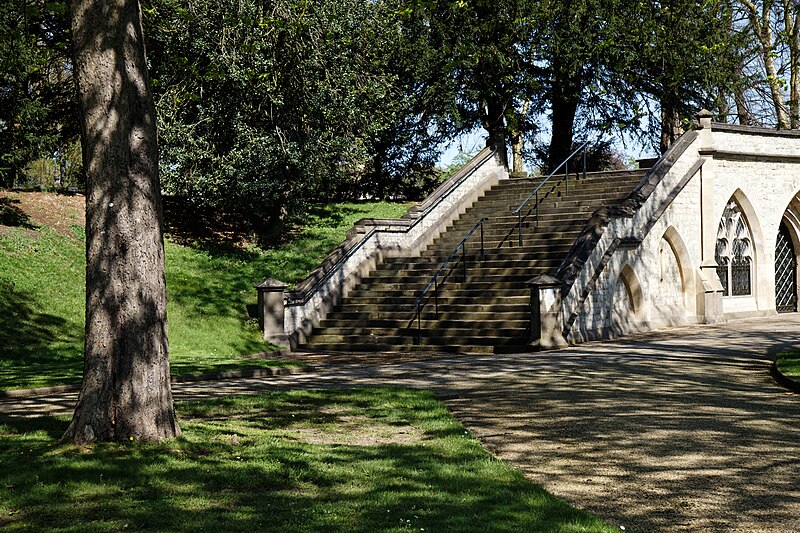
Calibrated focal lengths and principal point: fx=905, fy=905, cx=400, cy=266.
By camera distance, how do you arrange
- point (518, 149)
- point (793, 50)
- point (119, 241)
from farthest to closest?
point (518, 149) → point (793, 50) → point (119, 241)

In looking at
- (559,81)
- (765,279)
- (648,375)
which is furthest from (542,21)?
(648,375)

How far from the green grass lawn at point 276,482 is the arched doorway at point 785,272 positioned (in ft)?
68.0

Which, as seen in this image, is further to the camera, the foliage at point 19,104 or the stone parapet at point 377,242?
the stone parapet at point 377,242

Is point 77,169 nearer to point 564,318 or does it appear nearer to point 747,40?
point 564,318

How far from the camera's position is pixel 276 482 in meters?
7.18

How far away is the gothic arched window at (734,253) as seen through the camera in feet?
82.3

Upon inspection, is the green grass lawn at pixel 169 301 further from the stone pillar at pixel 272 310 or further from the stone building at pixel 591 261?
the stone building at pixel 591 261

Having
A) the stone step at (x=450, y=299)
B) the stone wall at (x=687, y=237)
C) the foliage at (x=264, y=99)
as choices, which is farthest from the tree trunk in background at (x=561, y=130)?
the stone step at (x=450, y=299)

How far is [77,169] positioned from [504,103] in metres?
13.9

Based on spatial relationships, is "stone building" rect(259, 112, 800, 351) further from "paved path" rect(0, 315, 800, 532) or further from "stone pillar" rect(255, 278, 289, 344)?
"paved path" rect(0, 315, 800, 532)

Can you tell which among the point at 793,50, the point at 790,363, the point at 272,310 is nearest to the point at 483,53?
the point at 793,50

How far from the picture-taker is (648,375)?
1328 centimetres

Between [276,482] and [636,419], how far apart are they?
4.27 meters

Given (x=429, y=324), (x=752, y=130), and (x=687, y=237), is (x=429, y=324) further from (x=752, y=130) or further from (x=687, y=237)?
(x=752, y=130)
